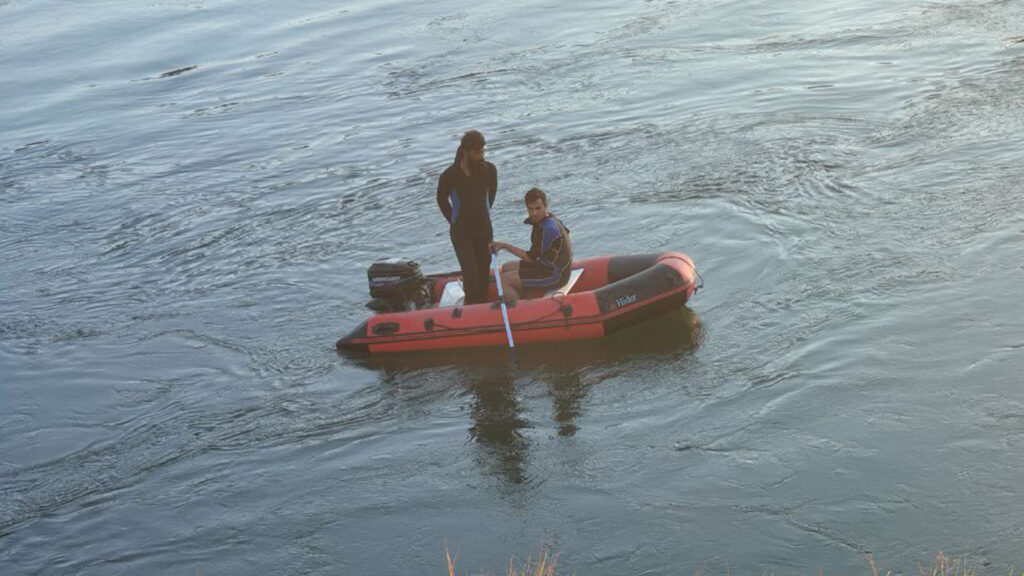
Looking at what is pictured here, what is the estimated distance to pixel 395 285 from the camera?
11.7 meters

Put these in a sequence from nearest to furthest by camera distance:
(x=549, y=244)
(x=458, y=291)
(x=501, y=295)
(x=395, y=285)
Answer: (x=549, y=244), (x=501, y=295), (x=395, y=285), (x=458, y=291)

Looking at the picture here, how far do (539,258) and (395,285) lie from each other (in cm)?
148

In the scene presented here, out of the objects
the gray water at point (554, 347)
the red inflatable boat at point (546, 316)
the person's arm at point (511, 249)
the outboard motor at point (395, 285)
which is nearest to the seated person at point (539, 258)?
the person's arm at point (511, 249)

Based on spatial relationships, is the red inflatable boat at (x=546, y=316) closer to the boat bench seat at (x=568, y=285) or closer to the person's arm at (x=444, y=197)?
the boat bench seat at (x=568, y=285)

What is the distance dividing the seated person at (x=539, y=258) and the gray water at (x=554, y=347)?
674mm

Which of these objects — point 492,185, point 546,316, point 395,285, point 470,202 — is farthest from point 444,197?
point 546,316

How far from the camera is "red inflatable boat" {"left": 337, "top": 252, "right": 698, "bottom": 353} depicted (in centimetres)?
1096

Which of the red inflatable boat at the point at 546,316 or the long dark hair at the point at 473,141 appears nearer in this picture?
the long dark hair at the point at 473,141

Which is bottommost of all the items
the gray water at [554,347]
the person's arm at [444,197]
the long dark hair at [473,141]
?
the gray water at [554,347]

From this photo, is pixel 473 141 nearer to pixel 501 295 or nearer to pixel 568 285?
pixel 501 295

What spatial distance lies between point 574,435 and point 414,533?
1690mm

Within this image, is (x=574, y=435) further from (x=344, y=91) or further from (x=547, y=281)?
(x=344, y=91)

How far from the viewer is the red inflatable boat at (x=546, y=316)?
10961 millimetres

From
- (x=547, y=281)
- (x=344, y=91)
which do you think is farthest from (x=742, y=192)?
(x=344, y=91)
